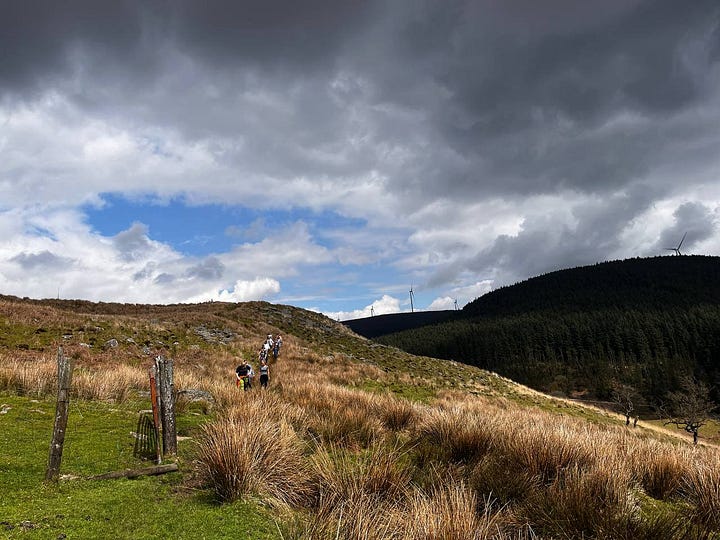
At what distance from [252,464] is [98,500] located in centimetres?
197

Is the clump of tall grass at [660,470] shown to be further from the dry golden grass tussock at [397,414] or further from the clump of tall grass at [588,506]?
the dry golden grass tussock at [397,414]

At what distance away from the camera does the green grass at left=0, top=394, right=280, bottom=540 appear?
436cm

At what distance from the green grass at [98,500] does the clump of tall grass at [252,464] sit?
294 mm

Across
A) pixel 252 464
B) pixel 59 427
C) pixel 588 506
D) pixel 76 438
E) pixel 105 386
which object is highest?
pixel 105 386

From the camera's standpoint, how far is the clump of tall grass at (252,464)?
5.64m

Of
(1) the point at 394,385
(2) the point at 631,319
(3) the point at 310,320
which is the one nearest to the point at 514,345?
(2) the point at 631,319

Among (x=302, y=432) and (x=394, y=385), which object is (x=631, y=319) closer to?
(x=394, y=385)

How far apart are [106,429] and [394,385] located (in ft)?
66.4

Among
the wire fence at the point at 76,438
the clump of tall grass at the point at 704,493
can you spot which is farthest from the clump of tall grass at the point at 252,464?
the clump of tall grass at the point at 704,493

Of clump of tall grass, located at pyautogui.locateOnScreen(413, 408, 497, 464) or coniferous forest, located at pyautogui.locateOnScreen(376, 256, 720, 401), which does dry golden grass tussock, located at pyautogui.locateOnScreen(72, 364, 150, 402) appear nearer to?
clump of tall grass, located at pyautogui.locateOnScreen(413, 408, 497, 464)

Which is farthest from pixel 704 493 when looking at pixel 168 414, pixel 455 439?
pixel 168 414

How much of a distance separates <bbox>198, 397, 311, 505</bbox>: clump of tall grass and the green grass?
0.96ft

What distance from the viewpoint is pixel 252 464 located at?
5.89 metres

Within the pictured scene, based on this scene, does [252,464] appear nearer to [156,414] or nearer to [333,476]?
[333,476]
